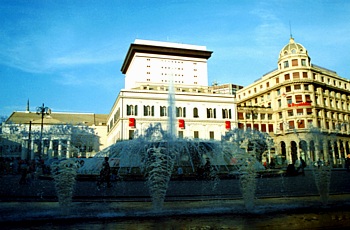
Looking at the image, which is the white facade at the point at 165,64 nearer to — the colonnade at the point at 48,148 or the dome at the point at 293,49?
the dome at the point at 293,49

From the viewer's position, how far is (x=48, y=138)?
68000 mm

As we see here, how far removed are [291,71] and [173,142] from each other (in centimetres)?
4053

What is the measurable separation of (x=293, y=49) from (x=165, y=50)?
27.4m

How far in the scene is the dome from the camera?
57588 mm

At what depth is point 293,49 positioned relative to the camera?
5784 cm

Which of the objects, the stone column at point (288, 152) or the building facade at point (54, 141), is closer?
the stone column at point (288, 152)

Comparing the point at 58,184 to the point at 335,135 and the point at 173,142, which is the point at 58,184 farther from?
the point at 335,135

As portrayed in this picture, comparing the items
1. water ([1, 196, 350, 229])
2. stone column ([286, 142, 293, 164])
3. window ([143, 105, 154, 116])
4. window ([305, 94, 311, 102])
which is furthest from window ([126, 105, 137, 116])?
water ([1, 196, 350, 229])

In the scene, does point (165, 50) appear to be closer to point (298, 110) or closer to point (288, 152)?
point (298, 110)

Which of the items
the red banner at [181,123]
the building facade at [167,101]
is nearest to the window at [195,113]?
the building facade at [167,101]

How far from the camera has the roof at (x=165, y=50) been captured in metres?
67.7

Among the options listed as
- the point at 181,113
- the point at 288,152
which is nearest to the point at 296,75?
the point at 288,152

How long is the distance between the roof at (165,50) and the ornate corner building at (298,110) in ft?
57.8

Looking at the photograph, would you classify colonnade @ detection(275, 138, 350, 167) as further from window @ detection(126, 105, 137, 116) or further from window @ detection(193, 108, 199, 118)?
window @ detection(126, 105, 137, 116)
